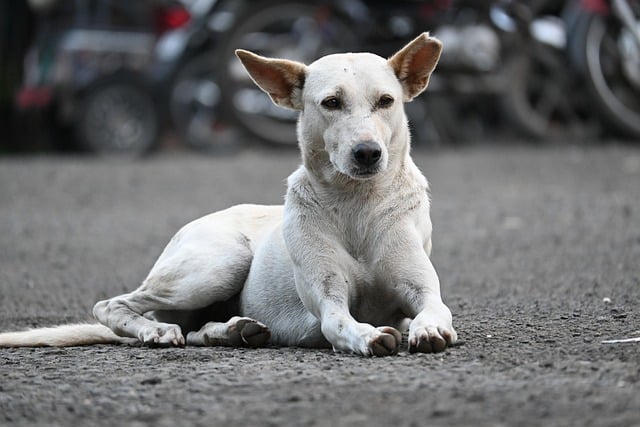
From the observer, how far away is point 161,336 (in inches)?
201

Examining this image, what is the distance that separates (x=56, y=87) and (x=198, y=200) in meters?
4.57

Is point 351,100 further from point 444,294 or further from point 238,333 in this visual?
point 444,294

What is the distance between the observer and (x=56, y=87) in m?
14.6

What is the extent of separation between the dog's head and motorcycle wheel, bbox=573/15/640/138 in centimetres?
790

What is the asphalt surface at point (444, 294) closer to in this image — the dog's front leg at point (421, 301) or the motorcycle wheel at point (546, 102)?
the dog's front leg at point (421, 301)

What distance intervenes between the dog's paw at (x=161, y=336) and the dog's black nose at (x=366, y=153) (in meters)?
1.17

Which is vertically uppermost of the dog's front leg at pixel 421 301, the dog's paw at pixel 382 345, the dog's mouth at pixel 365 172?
the dog's mouth at pixel 365 172

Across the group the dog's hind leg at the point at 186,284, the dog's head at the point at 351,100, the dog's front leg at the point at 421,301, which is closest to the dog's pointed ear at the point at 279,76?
the dog's head at the point at 351,100

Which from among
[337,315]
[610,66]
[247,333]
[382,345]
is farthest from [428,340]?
[610,66]

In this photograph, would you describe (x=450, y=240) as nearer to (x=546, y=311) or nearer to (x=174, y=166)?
(x=546, y=311)

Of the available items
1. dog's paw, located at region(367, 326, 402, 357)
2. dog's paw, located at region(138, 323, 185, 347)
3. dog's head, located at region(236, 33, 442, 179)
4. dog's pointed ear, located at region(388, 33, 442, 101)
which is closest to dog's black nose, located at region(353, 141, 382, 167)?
dog's head, located at region(236, 33, 442, 179)

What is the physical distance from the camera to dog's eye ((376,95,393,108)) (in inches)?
188

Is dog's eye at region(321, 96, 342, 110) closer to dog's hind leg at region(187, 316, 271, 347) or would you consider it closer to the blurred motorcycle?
dog's hind leg at region(187, 316, 271, 347)

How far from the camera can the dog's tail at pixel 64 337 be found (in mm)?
5246
